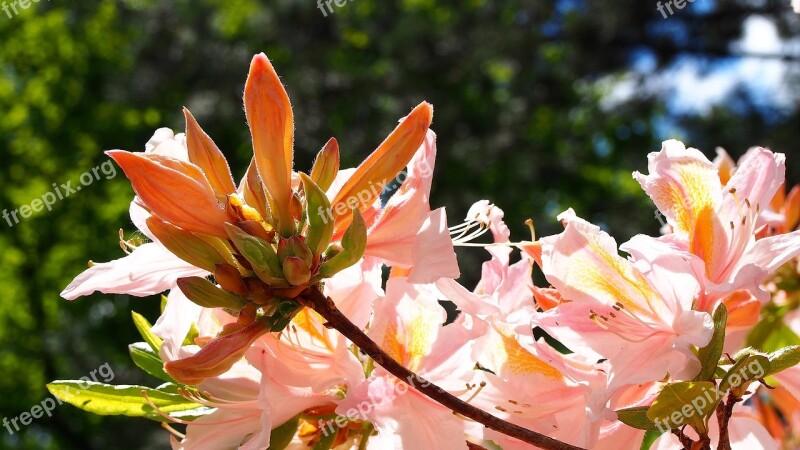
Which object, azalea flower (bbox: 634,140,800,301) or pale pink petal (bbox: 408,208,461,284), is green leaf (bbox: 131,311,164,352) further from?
azalea flower (bbox: 634,140,800,301)

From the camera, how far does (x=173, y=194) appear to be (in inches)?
29.3

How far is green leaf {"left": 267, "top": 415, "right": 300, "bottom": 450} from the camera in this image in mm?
873

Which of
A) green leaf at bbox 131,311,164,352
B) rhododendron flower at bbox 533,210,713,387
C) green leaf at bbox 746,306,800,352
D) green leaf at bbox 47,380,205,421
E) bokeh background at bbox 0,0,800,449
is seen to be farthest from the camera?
bokeh background at bbox 0,0,800,449

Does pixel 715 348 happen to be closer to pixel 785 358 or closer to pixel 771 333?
pixel 785 358

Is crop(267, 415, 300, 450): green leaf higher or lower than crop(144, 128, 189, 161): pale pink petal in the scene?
lower

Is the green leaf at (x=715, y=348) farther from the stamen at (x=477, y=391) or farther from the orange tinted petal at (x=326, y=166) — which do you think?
the orange tinted petal at (x=326, y=166)

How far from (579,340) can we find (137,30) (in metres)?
10.6

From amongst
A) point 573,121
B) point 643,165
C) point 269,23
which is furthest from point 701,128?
point 269,23

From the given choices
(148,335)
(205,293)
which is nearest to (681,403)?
(205,293)

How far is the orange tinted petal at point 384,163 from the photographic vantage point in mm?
804

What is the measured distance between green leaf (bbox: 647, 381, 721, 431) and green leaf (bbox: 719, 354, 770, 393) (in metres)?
0.02

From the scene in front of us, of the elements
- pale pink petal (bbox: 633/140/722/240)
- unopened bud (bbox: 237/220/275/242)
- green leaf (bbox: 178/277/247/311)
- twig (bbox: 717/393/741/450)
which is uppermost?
unopened bud (bbox: 237/220/275/242)

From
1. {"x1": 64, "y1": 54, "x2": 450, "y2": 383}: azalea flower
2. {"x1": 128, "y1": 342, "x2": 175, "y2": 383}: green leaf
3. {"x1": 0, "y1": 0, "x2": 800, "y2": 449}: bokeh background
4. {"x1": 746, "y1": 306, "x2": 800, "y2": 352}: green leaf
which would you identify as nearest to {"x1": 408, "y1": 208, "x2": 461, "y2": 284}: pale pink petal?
{"x1": 64, "y1": 54, "x2": 450, "y2": 383}: azalea flower

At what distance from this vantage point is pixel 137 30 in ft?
34.8
